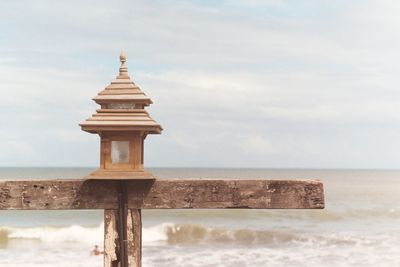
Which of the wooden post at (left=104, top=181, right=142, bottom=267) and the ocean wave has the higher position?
the wooden post at (left=104, top=181, right=142, bottom=267)

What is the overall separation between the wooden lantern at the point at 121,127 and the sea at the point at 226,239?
4605mm

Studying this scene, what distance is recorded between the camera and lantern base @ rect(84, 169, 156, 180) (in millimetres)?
4055

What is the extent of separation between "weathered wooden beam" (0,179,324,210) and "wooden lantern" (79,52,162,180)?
115 millimetres

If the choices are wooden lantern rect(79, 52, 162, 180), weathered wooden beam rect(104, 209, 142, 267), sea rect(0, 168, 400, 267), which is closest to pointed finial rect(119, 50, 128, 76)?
wooden lantern rect(79, 52, 162, 180)

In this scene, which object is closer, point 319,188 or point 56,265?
point 319,188

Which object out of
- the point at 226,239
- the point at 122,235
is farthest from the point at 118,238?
the point at 226,239

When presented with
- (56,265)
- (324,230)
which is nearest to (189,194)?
(56,265)

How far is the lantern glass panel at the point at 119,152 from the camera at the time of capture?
13.6 ft

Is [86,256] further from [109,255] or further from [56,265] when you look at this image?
[109,255]

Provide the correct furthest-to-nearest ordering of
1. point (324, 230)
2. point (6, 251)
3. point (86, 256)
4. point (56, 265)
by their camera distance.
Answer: point (324, 230)
point (6, 251)
point (86, 256)
point (56, 265)

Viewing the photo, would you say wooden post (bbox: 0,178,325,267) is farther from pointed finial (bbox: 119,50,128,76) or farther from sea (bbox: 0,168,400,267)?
sea (bbox: 0,168,400,267)

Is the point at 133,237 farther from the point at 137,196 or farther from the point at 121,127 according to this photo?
the point at 121,127

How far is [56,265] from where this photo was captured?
13.9m

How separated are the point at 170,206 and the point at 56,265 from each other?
10351 mm
